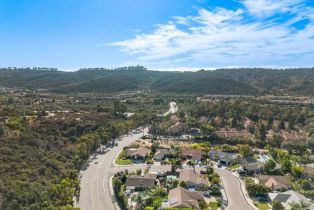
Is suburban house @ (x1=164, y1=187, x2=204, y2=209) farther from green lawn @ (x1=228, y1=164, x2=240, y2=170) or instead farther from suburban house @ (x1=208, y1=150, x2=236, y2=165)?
suburban house @ (x1=208, y1=150, x2=236, y2=165)

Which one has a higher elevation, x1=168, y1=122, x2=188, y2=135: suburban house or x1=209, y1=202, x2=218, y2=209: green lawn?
x1=168, y1=122, x2=188, y2=135: suburban house

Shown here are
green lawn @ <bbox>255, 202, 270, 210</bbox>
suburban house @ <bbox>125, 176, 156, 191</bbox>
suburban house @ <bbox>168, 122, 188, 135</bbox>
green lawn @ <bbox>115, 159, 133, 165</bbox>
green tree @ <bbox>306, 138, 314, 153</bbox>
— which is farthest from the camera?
suburban house @ <bbox>168, 122, 188, 135</bbox>

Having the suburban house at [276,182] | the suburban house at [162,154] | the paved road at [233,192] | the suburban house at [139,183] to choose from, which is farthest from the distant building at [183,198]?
the suburban house at [162,154]

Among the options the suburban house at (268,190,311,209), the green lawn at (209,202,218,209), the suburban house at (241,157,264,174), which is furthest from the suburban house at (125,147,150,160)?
the suburban house at (268,190,311,209)

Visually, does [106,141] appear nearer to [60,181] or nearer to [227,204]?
[60,181]

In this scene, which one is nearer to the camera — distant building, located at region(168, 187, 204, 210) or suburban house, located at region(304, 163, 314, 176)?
distant building, located at region(168, 187, 204, 210)

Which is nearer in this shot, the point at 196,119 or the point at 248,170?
the point at 248,170

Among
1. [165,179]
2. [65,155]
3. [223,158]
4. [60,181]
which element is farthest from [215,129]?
[60,181]

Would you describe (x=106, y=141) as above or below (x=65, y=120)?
below
